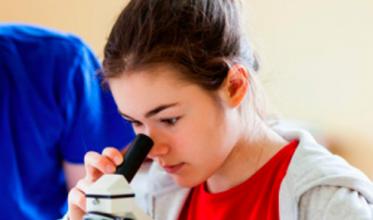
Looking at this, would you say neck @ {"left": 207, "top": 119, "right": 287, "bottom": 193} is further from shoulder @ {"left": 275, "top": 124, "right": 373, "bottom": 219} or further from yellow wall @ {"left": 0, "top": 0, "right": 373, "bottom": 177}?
yellow wall @ {"left": 0, "top": 0, "right": 373, "bottom": 177}

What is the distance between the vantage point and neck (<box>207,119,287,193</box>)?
2.72 feet

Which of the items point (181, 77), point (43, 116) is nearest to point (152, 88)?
point (181, 77)

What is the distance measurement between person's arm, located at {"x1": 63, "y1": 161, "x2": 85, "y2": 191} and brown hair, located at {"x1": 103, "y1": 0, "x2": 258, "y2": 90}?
0.27 m

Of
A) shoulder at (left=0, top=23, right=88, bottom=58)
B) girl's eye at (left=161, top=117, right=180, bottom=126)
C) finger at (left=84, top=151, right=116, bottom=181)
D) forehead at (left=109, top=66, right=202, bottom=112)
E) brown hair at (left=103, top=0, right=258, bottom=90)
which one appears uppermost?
brown hair at (left=103, top=0, right=258, bottom=90)

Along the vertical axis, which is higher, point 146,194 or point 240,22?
point 240,22

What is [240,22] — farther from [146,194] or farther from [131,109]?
[146,194]

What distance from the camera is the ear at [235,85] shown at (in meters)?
0.76

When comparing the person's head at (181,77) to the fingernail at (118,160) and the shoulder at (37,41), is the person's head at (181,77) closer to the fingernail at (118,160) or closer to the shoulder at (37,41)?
the fingernail at (118,160)

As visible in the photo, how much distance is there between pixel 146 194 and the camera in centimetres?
92

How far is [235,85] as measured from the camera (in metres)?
0.76

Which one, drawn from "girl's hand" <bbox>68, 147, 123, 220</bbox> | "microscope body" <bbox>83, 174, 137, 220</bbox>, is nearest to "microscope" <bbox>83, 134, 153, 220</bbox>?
"microscope body" <bbox>83, 174, 137, 220</bbox>

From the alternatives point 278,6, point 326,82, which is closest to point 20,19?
point 278,6

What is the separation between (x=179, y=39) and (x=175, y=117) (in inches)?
3.9

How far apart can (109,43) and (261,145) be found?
26 cm
